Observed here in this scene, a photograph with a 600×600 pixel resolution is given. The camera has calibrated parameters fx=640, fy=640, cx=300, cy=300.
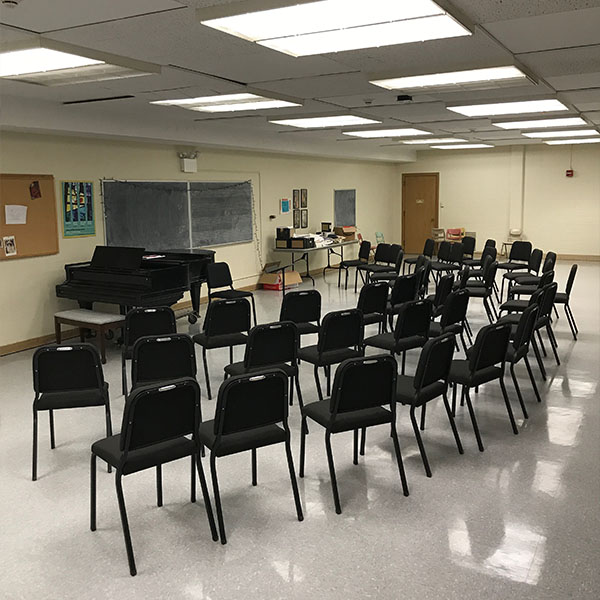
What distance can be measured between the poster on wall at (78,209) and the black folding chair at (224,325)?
10.2ft

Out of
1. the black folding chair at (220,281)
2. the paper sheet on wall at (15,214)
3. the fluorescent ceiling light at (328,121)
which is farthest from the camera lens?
the black folding chair at (220,281)

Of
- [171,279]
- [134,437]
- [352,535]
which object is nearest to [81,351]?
[134,437]

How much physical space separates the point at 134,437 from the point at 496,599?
1848mm

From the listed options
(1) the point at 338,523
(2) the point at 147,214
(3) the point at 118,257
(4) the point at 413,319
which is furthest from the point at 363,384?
(2) the point at 147,214

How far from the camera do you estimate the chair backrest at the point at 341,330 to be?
5.18 m

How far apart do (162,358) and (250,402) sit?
4.10 ft

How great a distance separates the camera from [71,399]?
419 centimetres

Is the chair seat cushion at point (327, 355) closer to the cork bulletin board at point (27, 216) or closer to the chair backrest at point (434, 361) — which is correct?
the chair backrest at point (434, 361)

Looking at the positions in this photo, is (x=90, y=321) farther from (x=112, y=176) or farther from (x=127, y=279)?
(x=112, y=176)

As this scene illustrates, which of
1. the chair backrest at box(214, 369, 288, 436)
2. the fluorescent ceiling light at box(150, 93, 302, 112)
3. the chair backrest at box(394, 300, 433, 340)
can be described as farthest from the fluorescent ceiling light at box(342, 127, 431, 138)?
the chair backrest at box(214, 369, 288, 436)

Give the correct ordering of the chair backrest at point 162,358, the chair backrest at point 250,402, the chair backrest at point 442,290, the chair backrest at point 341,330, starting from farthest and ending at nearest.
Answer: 1. the chair backrest at point 442,290
2. the chair backrest at point 341,330
3. the chair backrest at point 162,358
4. the chair backrest at point 250,402

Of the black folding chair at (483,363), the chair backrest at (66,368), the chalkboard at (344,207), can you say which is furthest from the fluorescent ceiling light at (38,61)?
the chalkboard at (344,207)

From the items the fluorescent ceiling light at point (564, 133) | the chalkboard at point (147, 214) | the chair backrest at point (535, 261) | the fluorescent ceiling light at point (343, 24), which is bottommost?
the chair backrest at point (535, 261)

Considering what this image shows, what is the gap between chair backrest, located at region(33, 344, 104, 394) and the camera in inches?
162
